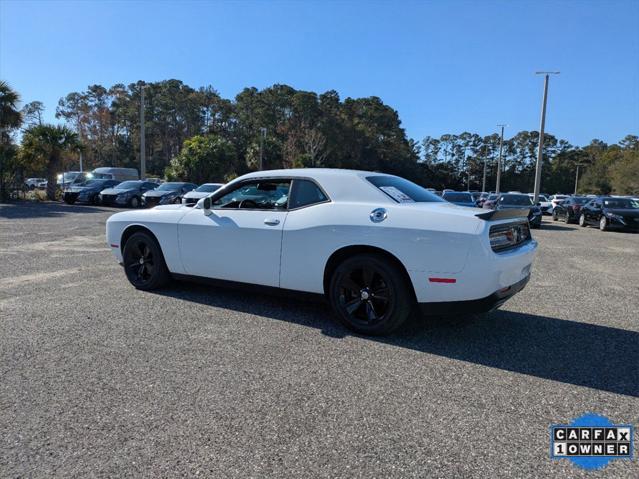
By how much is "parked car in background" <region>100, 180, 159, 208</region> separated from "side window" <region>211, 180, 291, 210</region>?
66.8 ft

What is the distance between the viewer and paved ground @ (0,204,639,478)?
2.29 meters

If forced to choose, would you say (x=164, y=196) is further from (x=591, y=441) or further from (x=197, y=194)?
(x=591, y=441)

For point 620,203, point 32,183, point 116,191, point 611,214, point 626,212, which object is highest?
point 620,203

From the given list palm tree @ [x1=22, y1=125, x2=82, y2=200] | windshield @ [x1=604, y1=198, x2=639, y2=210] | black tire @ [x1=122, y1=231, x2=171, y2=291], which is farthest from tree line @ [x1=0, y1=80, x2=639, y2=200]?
black tire @ [x1=122, y1=231, x2=171, y2=291]

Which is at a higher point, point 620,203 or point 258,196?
point 620,203

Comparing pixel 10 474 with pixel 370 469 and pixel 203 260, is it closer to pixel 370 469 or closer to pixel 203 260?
pixel 370 469

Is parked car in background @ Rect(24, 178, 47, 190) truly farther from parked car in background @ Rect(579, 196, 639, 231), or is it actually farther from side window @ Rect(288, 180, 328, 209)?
parked car in background @ Rect(579, 196, 639, 231)

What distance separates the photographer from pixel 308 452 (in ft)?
7.66

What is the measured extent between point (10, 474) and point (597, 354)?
4.25 m

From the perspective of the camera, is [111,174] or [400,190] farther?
[111,174]

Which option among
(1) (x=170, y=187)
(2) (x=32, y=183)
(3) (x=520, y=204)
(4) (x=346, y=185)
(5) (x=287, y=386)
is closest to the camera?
(5) (x=287, y=386)

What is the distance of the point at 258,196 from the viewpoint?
483 cm

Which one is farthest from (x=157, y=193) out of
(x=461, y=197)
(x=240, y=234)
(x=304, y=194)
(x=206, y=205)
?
(x=304, y=194)

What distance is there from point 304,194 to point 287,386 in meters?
2.07
